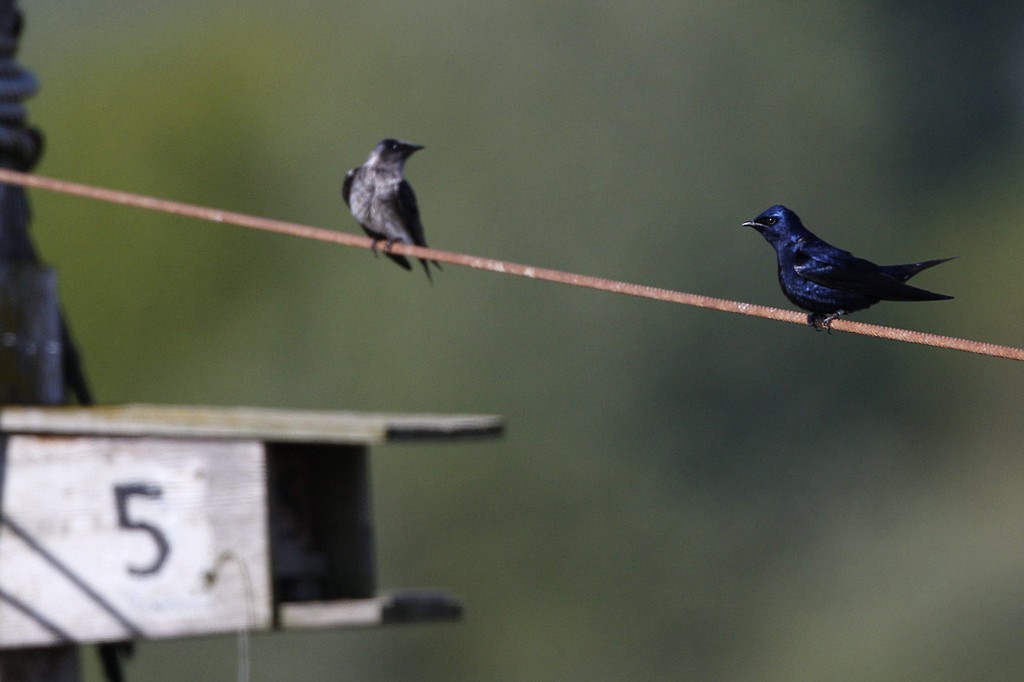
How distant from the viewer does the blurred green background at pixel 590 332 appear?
1578cm

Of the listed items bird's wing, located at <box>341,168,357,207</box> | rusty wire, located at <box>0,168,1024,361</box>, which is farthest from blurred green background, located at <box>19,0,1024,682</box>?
rusty wire, located at <box>0,168,1024,361</box>

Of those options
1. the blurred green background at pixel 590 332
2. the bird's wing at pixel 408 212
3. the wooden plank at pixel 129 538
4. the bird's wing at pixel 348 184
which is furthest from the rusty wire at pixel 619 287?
the blurred green background at pixel 590 332

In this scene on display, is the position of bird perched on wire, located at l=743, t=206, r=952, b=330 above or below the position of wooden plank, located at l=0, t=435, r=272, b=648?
above

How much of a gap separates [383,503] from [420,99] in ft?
15.2

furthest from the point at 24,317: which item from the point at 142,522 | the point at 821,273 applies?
the point at 821,273

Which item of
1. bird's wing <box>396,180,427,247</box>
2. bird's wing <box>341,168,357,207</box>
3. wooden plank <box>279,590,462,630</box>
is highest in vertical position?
bird's wing <box>341,168,357,207</box>

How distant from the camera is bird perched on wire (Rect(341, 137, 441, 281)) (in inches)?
251

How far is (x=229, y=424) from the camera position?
4445 mm

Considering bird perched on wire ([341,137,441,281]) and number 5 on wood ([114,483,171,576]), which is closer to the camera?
number 5 on wood ([114,483,171,576])

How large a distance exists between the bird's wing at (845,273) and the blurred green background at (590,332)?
9204 mm

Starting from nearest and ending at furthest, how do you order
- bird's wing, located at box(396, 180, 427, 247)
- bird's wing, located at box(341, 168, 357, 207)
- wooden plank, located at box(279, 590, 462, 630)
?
wooden plank, located at box(279, 590, 462, 630)
bird's wing, located at box(396, 180, 427, 247)
bird's wing, located at box(341, 168, 357, 207)

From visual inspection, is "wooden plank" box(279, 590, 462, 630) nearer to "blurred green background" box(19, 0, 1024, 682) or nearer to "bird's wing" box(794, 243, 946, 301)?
"bird's wing" box(794, 243, 946, 301)

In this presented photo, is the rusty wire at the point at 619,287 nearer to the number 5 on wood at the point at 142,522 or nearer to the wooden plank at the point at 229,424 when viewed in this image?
the wooden plank at the point at 229,424

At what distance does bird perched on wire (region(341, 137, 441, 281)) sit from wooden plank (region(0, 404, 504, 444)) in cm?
192
